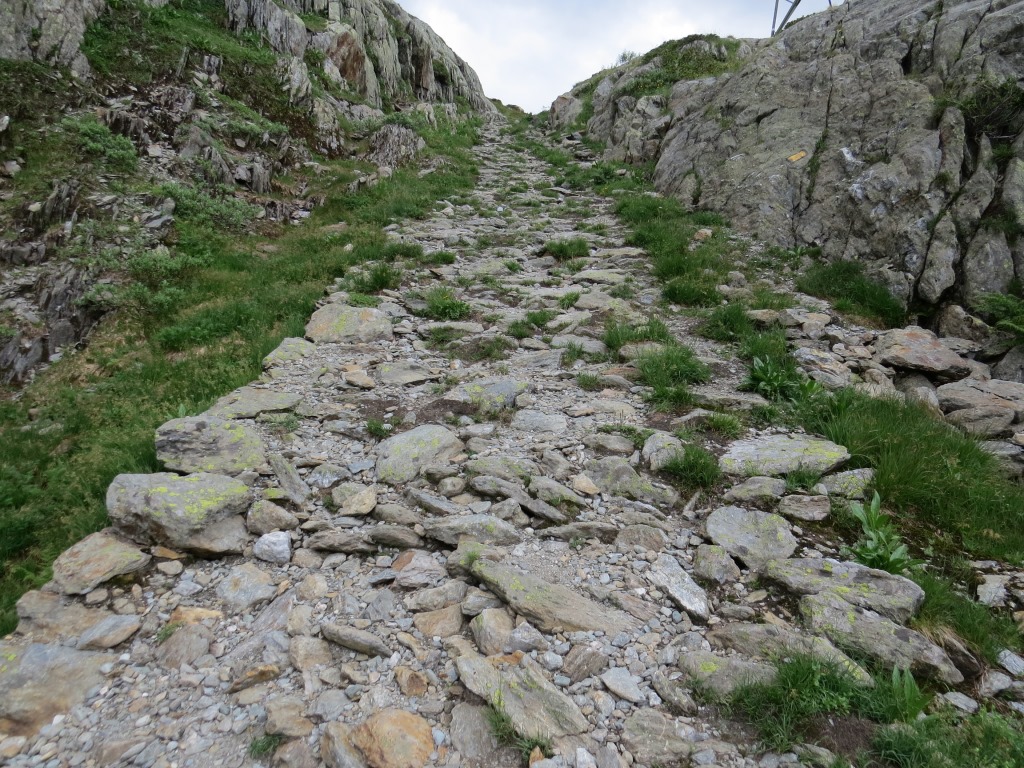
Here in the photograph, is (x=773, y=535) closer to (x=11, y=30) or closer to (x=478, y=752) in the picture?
(x=478, y=752)

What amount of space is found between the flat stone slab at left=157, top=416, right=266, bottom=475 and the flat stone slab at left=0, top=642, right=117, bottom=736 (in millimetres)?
2085

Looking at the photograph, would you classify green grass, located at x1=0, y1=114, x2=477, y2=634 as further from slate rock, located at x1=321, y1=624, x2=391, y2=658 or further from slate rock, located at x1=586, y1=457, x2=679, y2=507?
slate rock, located at x1=586, y1=457, x2=679, y2=507

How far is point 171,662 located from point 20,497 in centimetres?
462

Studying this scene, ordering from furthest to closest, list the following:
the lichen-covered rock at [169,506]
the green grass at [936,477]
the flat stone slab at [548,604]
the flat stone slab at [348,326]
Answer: the flat stone slab at [348,326], the green grass at [936,477], the lichen-covered rock at [169,506], the flat stone slab at [548,604]

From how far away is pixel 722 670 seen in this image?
11.3ft

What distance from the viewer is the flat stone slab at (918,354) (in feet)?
27.3

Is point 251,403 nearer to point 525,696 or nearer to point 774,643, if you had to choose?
point 525,696

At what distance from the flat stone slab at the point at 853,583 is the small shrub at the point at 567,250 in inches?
427

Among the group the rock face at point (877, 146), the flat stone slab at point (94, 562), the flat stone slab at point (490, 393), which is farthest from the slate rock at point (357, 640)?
the rock face at point (877, 146)

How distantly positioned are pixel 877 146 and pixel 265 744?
17.2 metres

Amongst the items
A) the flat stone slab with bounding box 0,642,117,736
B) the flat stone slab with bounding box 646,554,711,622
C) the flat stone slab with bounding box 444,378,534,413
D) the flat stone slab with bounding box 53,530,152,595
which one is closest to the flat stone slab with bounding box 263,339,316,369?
the flat stone slab with bounding box 444,378,534,413

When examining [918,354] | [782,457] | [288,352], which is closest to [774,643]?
[782,457]

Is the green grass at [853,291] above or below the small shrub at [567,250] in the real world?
below

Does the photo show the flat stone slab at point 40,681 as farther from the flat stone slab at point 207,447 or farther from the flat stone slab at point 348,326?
the flat stone slab at point 348,326
